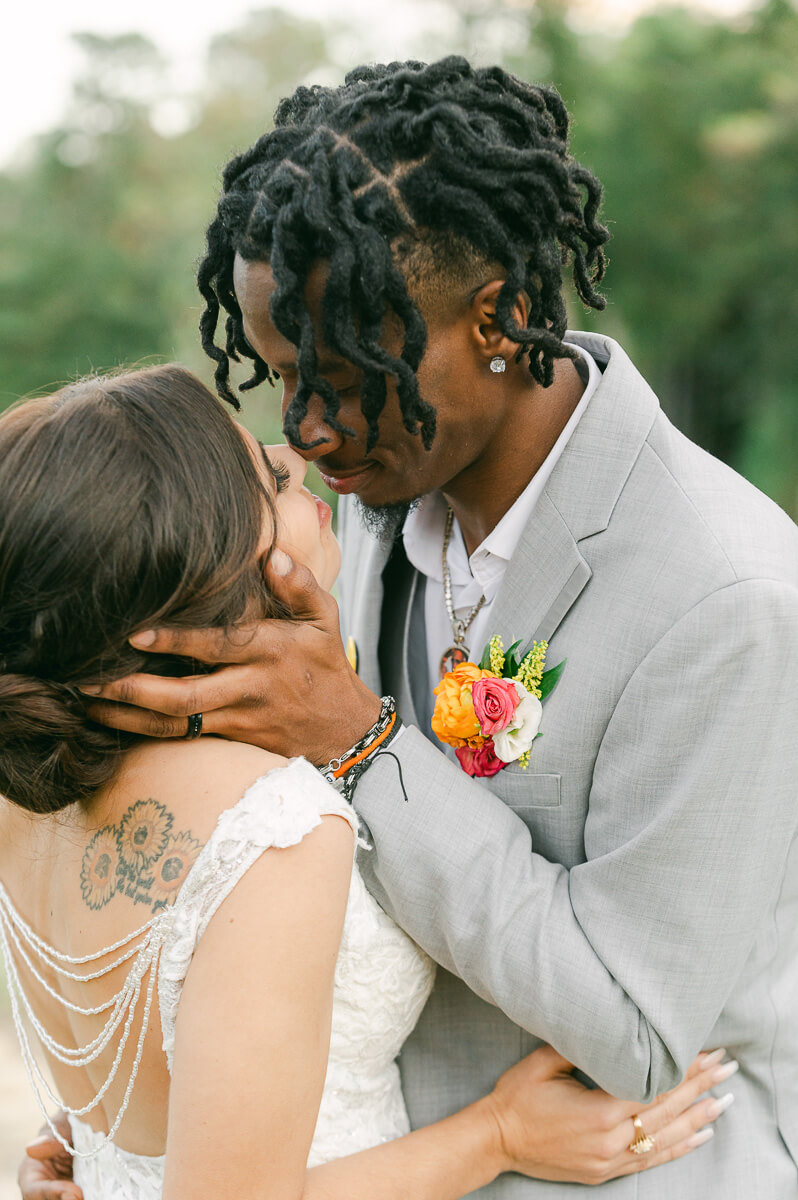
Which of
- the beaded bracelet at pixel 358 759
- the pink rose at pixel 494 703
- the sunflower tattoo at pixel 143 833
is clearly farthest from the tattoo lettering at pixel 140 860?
the pink rose at pixel 494 703

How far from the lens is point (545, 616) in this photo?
212 cm

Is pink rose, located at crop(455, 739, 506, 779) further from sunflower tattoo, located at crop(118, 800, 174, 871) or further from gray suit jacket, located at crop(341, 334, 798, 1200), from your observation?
sunflower tattoo, located at crop(118, 800, 174, 871)

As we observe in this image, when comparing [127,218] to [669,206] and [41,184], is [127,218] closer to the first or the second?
[41,184]

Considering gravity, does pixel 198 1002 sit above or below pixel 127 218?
below

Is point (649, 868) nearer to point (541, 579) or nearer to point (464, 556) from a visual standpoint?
point (541, 579)

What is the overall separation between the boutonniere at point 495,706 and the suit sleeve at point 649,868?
0.67ft

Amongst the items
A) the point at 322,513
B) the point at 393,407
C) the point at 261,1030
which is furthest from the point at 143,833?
the point at 393,407

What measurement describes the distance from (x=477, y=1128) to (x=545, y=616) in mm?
1007

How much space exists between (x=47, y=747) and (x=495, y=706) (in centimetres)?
88

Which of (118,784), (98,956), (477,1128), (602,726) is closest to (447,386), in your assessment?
(602,726)

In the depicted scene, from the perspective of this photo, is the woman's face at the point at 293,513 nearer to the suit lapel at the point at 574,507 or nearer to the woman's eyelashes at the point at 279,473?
the woman's eyelashes at the point at 279,473

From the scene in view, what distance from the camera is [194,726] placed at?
5.52 feet

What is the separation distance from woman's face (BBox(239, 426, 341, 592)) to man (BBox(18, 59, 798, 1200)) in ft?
0.35

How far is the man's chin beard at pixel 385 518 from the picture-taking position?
251 cm
